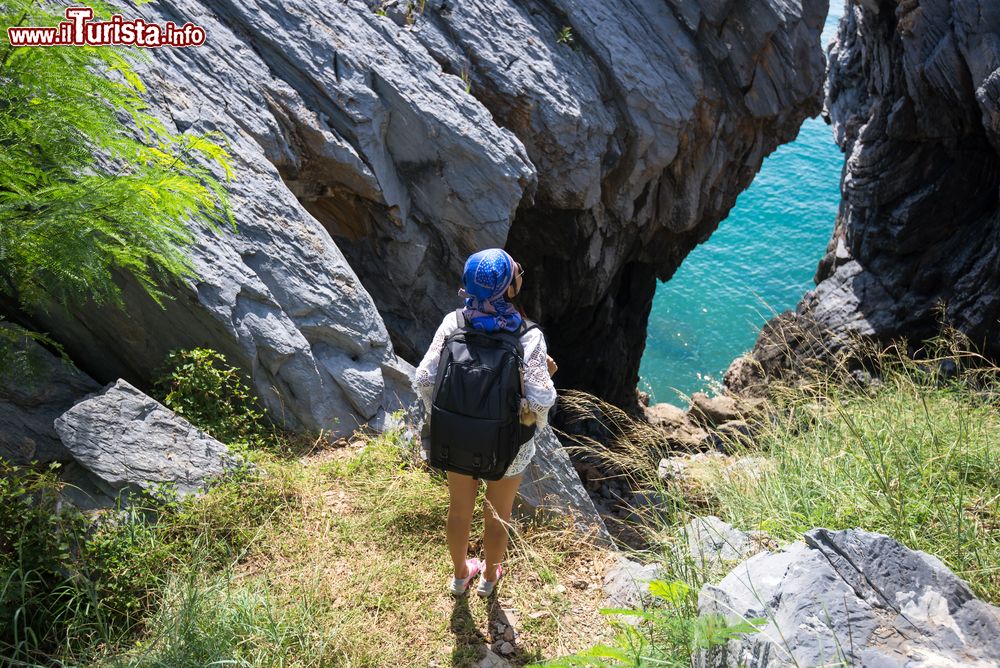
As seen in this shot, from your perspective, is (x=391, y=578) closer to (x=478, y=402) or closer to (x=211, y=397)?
(x=478, y=402)

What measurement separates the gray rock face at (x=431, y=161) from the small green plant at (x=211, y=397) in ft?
0.69

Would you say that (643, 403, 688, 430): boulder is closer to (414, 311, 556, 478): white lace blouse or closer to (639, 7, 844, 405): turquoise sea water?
(639, 7, 844, 405): turquoise sea water

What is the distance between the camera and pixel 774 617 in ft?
9.48

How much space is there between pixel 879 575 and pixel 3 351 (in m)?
4.63

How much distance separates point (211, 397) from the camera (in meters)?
5.39

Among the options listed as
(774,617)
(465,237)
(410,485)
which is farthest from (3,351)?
(465,237)

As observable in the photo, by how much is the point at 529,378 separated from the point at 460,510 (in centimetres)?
89

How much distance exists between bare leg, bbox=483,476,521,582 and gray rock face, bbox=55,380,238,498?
186cm

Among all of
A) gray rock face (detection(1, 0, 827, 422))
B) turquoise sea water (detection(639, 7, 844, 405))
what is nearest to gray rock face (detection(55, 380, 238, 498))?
gray rock face (detection(1, 0, 827, 422))

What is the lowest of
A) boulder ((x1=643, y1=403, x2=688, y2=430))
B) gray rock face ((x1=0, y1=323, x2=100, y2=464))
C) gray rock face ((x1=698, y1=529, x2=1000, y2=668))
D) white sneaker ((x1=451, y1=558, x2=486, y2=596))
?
boulder ((x1=643, y1=403, x2=688, y2=430))

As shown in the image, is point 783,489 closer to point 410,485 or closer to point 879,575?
point 879,575

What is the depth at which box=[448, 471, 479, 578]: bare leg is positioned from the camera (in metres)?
3.92

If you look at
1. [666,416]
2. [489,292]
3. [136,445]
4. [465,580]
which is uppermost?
[489,292]

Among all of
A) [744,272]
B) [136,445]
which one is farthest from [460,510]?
[744,272]
